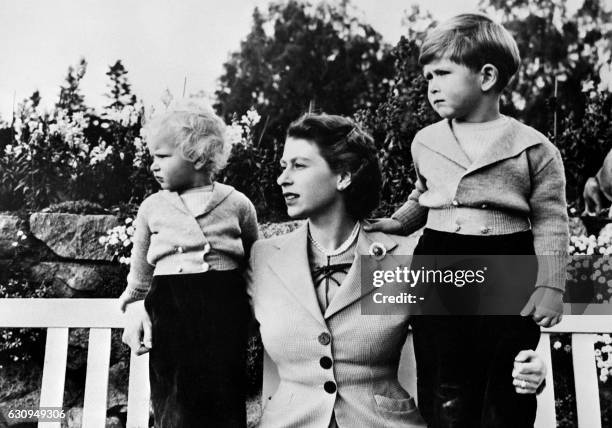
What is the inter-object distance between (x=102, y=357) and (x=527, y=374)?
2.89 ft

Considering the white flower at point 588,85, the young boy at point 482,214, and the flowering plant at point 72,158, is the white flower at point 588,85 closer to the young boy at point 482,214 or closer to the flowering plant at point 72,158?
the young boy at point 482,214

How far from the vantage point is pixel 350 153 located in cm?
108

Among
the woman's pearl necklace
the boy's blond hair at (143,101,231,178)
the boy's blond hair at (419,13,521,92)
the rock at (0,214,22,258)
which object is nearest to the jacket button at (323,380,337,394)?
the woman's pearl necklace

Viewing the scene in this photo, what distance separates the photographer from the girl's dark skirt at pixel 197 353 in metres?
1.03

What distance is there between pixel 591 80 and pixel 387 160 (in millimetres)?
560

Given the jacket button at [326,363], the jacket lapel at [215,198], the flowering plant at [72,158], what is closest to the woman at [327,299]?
the jacket button at [326,363]

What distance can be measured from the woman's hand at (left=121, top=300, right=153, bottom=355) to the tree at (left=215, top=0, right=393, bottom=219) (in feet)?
1.39

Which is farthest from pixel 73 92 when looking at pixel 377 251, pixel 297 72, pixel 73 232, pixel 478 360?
pixel 478 360

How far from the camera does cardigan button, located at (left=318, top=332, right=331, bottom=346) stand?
1.00 metres

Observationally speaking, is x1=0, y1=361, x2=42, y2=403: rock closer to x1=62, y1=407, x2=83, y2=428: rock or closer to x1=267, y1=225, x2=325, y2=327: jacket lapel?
x1=62, y1=407, x2=83, y2=428: rock

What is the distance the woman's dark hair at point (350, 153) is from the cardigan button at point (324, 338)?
0.23 metres

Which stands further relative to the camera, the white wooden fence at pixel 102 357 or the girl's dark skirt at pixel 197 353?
the white wooden fence at pixel 102 357

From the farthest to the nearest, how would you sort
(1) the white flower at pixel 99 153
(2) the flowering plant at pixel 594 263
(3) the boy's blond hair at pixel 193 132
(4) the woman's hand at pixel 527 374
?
(1) the white flower at pixel 99 153 → (2) the flowering plant at pixel 594 263 → (3) the boy's blond hair at pixel 193 132 → (4) the woman's hand at pixel 527 374

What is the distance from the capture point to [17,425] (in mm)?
1313
